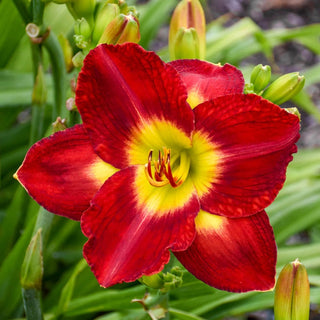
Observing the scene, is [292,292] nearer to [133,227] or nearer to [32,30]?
[133,227]

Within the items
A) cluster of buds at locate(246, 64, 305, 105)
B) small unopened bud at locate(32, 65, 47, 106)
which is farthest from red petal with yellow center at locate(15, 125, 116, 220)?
small unopened bud at locate(32, 65, 47, 106)

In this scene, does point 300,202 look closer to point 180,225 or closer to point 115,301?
point 115,301

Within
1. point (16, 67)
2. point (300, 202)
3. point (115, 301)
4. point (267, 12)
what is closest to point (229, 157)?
point (115, 301)

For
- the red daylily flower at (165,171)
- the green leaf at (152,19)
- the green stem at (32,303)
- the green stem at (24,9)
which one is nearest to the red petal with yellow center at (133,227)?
the red daylily flower at (165,171)

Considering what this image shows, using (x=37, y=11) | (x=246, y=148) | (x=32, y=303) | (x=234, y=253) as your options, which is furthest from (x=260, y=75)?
(x=32, y=303)

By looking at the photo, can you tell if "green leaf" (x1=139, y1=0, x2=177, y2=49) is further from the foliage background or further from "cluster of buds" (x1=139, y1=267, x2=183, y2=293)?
"cluster of buds" (x1=139, y1=267, x2=183, y2=293)
